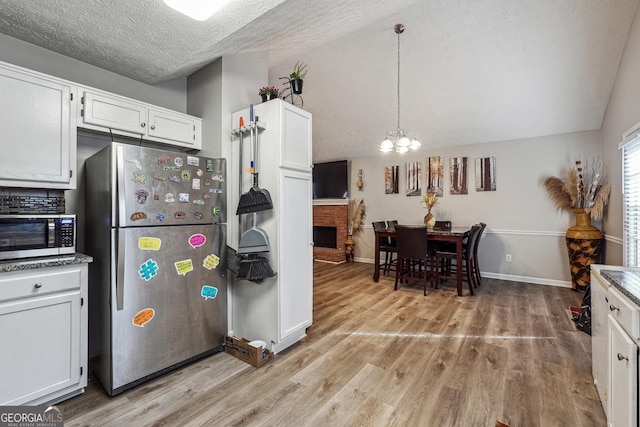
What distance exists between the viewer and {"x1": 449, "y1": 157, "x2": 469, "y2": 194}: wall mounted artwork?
16.4 feet

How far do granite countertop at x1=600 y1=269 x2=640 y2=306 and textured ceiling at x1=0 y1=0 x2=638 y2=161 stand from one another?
231 cm

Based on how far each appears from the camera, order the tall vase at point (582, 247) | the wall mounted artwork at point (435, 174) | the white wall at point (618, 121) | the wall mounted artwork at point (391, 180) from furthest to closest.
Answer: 1. the wall mounted artwork at point (391, 180)
2. the wall mounted artwork at point (435, 174)
3. the tall vase at point (582, 247)
4. the white wall at point (618, 121)

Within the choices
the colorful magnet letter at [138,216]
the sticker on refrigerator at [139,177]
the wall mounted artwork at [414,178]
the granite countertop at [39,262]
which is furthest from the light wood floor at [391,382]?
the wall mounted artwork at [414,178]

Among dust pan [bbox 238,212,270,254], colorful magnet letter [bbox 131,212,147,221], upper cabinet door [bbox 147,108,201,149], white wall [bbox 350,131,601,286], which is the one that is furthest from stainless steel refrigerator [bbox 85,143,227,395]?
white wall [bbox 350,131,601,286]

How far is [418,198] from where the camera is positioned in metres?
5.49

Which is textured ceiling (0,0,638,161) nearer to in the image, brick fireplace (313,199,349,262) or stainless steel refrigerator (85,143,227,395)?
stainless steel refrigerator (85,143,227,395)

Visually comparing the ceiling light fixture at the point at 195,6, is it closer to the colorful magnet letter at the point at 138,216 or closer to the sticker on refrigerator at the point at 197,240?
the colorful magnet letter at the point at 138,216

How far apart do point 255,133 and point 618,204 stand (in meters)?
4.20

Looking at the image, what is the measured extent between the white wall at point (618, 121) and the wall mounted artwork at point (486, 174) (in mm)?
1327

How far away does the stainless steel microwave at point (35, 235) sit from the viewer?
1.61m

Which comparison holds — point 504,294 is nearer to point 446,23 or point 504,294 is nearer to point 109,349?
point 446,23

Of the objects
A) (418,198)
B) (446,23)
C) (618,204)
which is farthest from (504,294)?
(446,23)

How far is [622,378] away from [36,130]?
10.9ft

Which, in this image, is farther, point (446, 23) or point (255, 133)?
point (446, 23)
